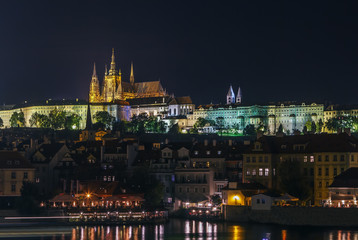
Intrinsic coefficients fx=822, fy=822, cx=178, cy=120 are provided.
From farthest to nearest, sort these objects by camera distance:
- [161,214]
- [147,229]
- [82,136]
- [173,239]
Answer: [82,136]
[161,214]
[147,229]
[173,239]

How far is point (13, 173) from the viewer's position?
8988cm

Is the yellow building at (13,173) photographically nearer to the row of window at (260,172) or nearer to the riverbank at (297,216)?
the riverbank at (297,216)

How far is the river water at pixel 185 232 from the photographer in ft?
226

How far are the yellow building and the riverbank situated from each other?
23617 mm

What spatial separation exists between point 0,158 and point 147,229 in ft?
77.5

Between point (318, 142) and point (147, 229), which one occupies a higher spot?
point (318, 142)

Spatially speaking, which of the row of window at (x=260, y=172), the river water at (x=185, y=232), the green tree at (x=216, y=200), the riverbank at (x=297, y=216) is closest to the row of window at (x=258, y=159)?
the row of window at (x=260, y=172)

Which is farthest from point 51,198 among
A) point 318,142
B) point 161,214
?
point 318,142

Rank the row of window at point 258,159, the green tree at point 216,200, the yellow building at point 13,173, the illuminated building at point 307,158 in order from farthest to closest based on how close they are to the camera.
A: the yellow building at point 13,173, the row of window at point 258,159, the green tree at point 216,200, the illuminated building at point 307,158

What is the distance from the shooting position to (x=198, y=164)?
92.4 m

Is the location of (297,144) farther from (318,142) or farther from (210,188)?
(210,188)

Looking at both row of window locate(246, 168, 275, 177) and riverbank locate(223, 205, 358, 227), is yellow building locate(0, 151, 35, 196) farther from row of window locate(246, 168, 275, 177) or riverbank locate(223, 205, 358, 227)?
row of window locate(246, 168, 275, 177)

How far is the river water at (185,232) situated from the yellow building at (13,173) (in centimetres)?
1330

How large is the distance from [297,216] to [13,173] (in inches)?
1273
